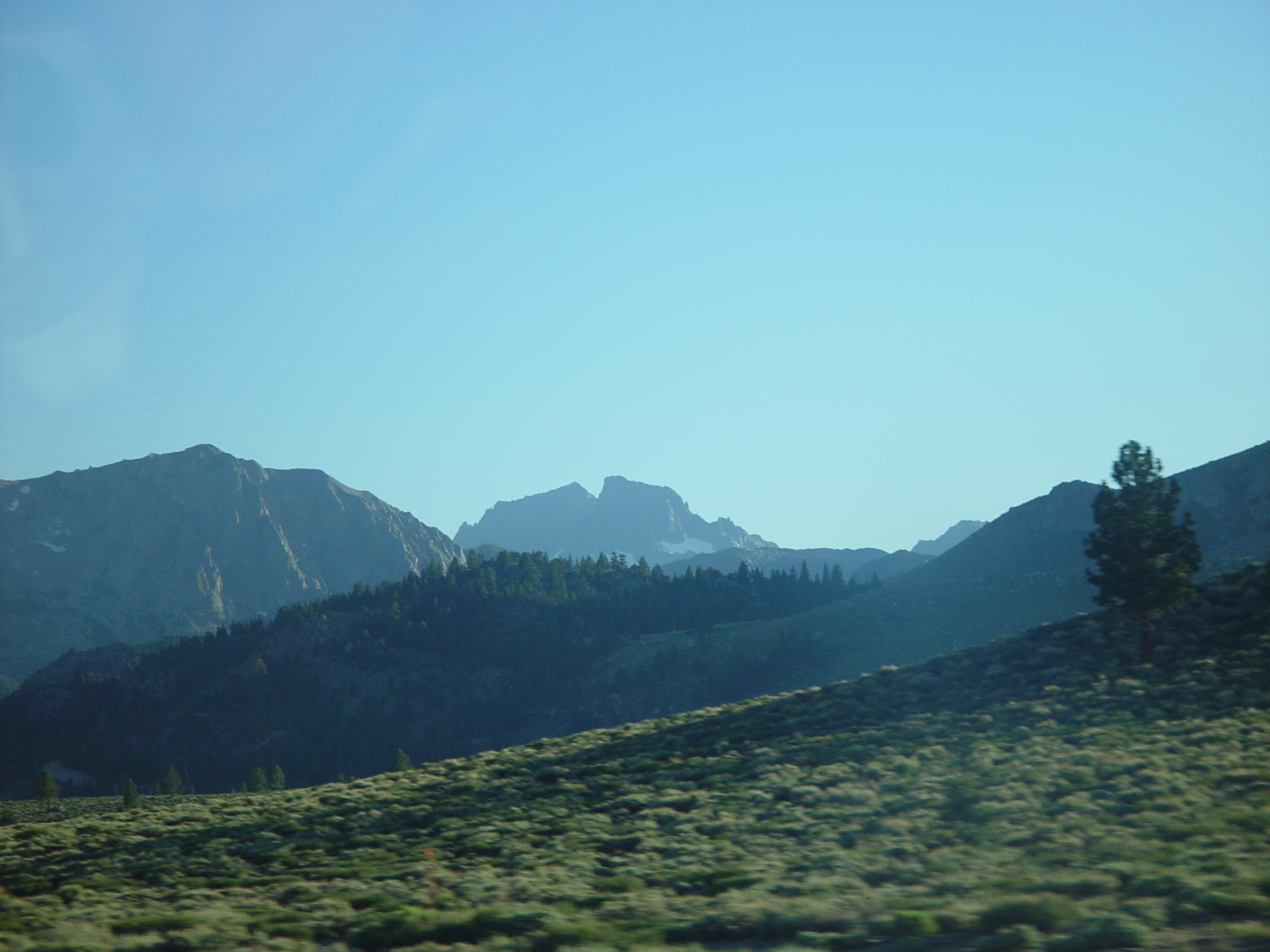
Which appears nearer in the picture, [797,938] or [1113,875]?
[797,938]

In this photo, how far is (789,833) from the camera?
2603cm

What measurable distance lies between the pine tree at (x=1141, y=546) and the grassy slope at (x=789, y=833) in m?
2.03

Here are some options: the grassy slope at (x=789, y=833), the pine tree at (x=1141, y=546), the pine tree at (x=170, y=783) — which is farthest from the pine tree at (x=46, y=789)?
the pine tree at (x=1141, y=546)

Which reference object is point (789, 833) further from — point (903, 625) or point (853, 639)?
point (853, 639)

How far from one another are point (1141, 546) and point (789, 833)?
32.0 m

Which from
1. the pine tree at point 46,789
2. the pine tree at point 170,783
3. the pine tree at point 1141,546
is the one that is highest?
the pine tree at point 1141,546

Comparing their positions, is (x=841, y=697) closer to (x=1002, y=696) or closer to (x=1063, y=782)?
(x=1002, y=696)

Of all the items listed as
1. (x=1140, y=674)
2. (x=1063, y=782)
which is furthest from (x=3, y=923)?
(x=1140, y=674)

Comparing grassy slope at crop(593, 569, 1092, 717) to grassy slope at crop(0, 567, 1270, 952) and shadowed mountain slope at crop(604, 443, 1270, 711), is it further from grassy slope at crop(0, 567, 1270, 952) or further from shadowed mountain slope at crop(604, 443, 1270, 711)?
grassy slope at crop(0, 567, 1270, 952)

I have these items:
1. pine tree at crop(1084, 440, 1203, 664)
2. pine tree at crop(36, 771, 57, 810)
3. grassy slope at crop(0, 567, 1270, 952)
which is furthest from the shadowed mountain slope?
grassy slope at crop(0, 567, 1270, 952)

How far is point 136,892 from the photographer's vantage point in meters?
23.8

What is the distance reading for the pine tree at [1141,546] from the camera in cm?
4791

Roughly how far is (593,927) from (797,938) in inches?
137

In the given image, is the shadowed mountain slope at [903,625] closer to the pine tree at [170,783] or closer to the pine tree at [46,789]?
the pine tree at [170,783]
